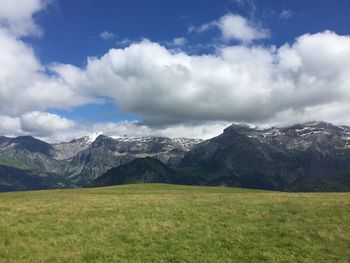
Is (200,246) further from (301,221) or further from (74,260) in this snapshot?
(301,221)

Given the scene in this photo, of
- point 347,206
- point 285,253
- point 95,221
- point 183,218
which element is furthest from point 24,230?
point 347,206

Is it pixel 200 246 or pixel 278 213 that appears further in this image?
pixel 278 213

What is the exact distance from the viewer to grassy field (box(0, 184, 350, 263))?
72.9 ft

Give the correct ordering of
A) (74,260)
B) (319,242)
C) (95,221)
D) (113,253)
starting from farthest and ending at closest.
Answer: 1. (95,221)
2. (319,242)
3. (113,253)
4. (74,260)

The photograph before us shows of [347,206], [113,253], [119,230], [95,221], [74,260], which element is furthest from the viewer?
[347,206]

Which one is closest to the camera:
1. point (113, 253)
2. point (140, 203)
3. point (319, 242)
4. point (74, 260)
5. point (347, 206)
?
point (74, 260)

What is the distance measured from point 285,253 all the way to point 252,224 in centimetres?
706

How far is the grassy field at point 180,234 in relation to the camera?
22.2 meters

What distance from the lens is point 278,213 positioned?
1320 inches

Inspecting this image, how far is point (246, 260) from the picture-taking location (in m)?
21.4

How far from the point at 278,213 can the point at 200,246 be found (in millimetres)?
11916

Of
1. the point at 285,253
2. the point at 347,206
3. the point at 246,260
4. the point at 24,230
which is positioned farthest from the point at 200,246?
the point at 347,206

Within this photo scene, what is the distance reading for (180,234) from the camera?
27297mm

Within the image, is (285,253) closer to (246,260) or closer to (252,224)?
(246,260)
